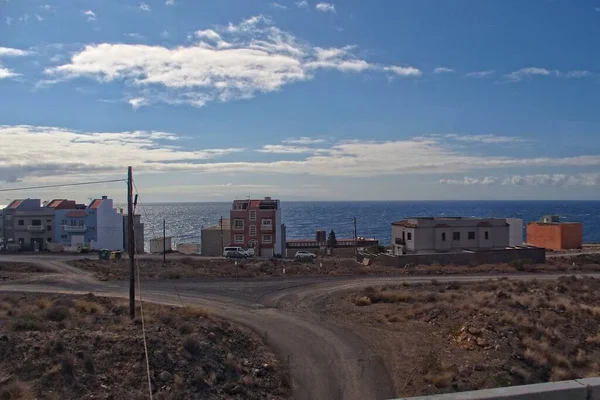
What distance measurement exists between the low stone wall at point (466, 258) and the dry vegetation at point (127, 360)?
1317 inches

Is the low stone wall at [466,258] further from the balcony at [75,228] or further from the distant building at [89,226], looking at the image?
the balcony at [75,228]

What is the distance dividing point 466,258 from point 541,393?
49547 mm

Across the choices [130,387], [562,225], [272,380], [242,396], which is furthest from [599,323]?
[562,225]

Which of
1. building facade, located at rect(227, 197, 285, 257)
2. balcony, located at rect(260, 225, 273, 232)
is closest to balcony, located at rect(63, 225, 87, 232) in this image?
building facade, located at rect(227, 197, 285, 257)

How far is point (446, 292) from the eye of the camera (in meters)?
28.9

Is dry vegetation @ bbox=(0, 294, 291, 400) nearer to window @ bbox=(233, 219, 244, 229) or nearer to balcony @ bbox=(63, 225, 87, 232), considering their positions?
window @ bbox=(233, 219, 244, 229)

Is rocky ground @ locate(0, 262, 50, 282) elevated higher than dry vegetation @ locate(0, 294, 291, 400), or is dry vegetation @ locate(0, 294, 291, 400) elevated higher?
dry vegetation @ locate(0, 294, 291, 400)

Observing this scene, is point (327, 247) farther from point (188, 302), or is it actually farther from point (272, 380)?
point (272, 380)

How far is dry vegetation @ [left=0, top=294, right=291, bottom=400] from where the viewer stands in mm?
12516

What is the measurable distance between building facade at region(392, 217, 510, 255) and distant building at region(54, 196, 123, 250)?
48.6 metres

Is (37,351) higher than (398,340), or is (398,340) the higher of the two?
(37,351)

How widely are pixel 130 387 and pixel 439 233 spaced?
5361 centimetres

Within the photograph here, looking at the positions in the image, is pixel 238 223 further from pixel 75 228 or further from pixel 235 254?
pixel 75 228

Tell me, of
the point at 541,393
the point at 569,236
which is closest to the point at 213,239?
the point at 569,236
